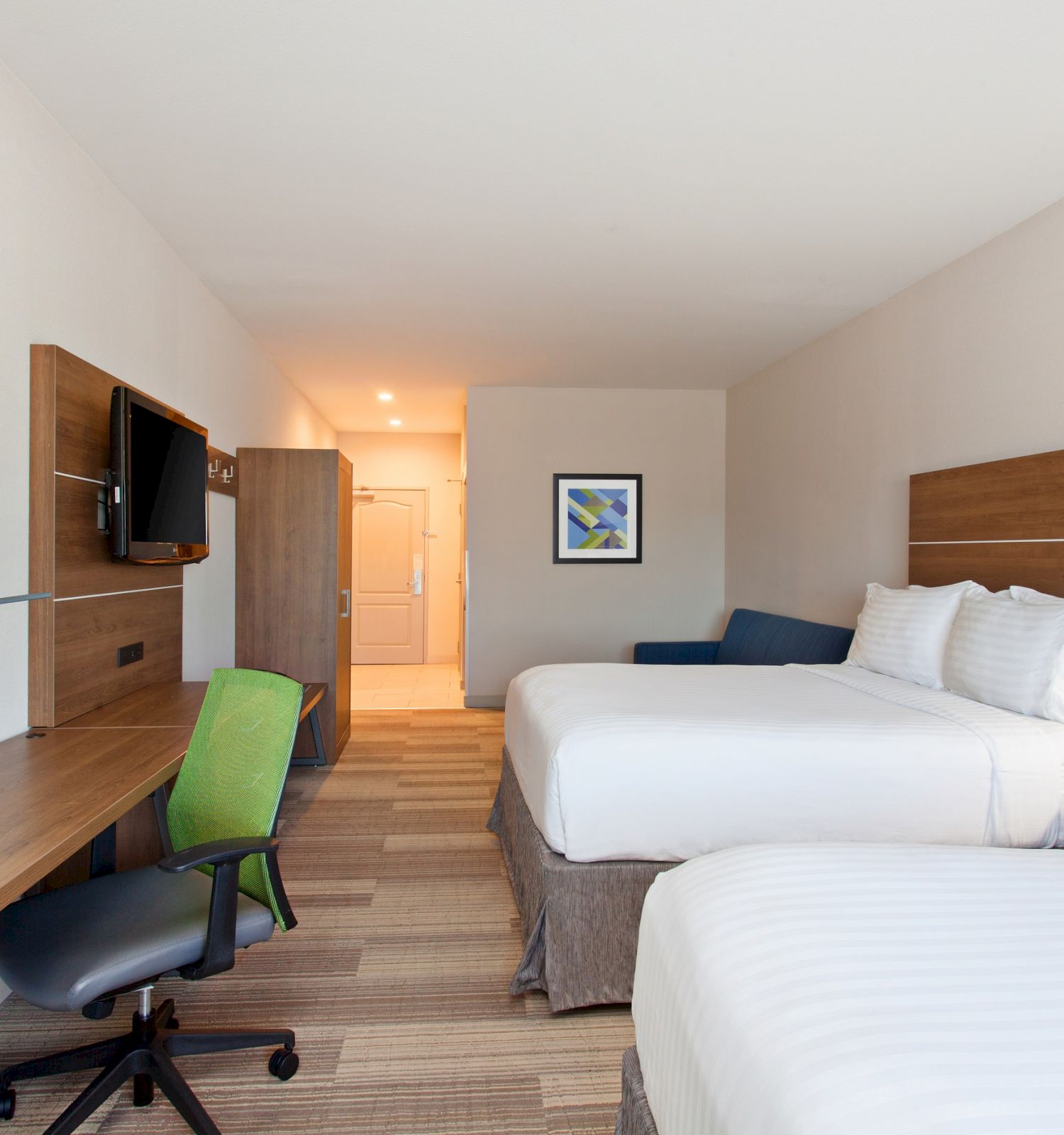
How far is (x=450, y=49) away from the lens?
219 centimetres

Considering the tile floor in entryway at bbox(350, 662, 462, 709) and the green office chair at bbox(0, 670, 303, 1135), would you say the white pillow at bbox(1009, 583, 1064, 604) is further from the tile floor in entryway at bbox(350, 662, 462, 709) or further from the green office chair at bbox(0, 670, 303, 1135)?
the tile floor in entryway at bbox(350, 662, 462, 709)

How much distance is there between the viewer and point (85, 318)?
9.12 ft

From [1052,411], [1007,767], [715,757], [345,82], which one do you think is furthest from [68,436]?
[1052,411]

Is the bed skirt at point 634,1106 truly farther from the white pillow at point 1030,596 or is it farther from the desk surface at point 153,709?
the white pillow at point 1030,596

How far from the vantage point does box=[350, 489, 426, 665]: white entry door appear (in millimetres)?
9180

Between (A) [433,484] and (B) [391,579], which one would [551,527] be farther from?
(B) [391,579]

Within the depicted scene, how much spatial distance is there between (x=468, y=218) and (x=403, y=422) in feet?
17.0

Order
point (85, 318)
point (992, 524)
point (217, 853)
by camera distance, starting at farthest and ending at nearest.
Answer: point (992, 524) → point (85, 318) → point (217, 853)

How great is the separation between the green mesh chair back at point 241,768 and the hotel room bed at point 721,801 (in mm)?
790

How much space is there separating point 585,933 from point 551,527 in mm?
4526

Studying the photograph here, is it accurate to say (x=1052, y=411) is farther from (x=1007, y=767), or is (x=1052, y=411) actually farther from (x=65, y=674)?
(x=65, y=674)

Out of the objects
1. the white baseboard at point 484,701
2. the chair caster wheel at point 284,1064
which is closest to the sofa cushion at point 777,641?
the white baseboard at point 484,701

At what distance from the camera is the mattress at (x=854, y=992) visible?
839mm

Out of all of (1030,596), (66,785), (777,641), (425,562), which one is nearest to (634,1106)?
(66,785)
